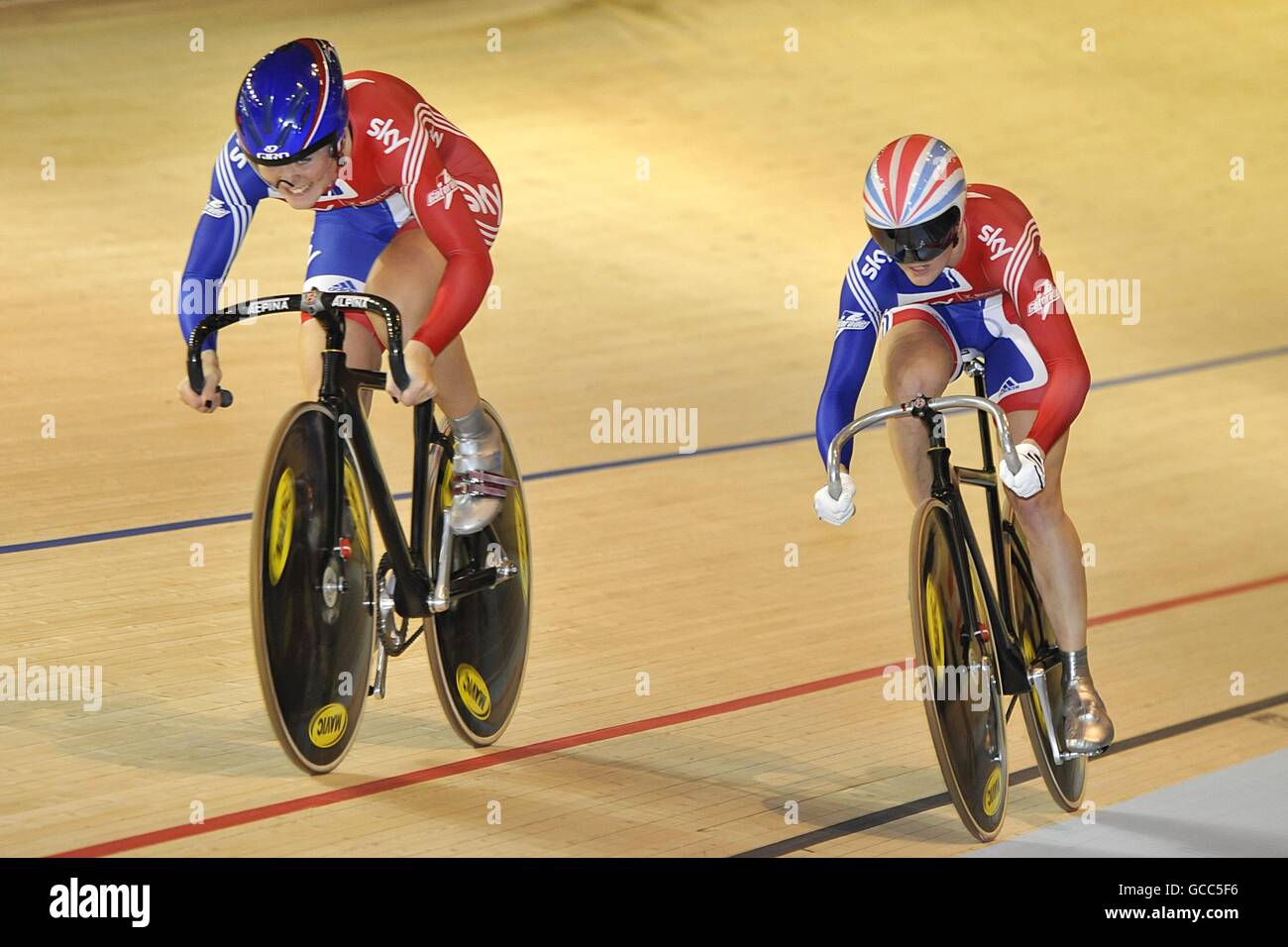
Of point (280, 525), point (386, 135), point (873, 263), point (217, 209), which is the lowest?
point (280, 525)

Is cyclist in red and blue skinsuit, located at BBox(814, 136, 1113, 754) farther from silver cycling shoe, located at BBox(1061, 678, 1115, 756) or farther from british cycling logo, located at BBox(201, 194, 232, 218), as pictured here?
british cycling logo, located at BBox(201, 194, 232, 218)

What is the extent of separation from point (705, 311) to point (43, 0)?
3.90 meters

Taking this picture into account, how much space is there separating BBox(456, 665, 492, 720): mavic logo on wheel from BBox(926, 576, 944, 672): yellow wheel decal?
3.00 feet

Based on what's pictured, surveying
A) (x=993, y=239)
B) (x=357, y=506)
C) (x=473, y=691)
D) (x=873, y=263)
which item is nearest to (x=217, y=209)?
(x=357, y=506)

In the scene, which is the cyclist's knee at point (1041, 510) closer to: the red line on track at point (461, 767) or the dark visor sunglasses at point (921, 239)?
the dark visor sunglasses at point (921, 239)

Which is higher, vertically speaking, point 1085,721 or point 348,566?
point 348,566

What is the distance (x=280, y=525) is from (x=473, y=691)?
0.64 metres

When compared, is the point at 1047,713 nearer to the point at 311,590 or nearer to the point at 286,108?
the point at 311,590

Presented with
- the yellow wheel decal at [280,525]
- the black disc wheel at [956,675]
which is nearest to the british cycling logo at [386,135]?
the yellow wheel decal at [280,525]

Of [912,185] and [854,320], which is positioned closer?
[912,185]

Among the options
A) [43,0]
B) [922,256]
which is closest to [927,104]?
[43,0]

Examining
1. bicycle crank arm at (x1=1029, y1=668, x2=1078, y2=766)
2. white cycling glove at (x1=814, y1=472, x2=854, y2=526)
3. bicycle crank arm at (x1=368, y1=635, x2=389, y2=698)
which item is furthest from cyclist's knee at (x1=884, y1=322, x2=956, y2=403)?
bicycle crank arm at (x1=368, y1=635, x2=389, y2=698)

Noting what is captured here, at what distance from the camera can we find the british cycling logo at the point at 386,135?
2797 mm

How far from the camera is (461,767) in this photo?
3039 millimetres
